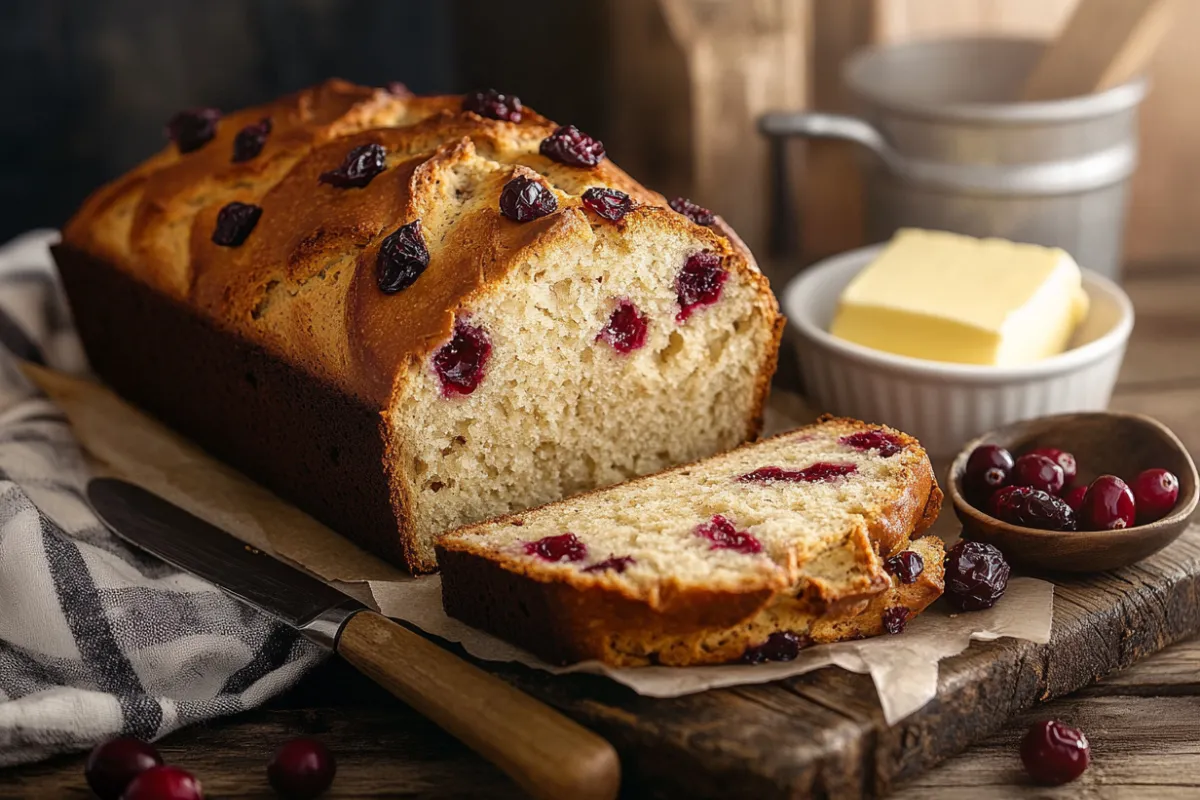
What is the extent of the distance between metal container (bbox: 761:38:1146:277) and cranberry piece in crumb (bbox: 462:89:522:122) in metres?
1.23

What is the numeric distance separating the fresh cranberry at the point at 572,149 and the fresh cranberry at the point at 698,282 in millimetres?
330

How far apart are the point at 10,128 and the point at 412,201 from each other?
2787mm

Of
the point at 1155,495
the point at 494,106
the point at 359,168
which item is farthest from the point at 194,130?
the point at 1155,495

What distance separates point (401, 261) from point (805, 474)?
976 mm

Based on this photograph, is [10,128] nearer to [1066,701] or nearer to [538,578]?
[538,578]

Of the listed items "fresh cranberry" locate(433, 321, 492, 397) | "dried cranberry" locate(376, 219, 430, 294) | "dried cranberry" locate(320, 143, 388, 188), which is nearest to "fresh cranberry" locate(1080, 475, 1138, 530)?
"fresh cranberry" locate(433, 321, 492, 397)

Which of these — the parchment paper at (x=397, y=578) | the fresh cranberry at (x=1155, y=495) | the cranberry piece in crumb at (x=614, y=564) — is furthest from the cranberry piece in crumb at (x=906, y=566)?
the fresh cranberry at (x=1155, y=495)

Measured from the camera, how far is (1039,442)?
3.36m

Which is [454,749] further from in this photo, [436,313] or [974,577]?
[974,577]

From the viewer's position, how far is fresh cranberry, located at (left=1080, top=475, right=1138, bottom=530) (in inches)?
116

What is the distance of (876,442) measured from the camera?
3125 mm

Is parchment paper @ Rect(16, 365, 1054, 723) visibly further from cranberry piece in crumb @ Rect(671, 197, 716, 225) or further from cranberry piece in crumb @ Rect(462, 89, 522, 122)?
cranberry piece in crumb @ Rect(462, 89, 522, 122)

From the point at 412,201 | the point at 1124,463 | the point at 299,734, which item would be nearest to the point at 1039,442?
the point at 1124,463

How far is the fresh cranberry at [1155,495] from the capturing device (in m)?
3.02
